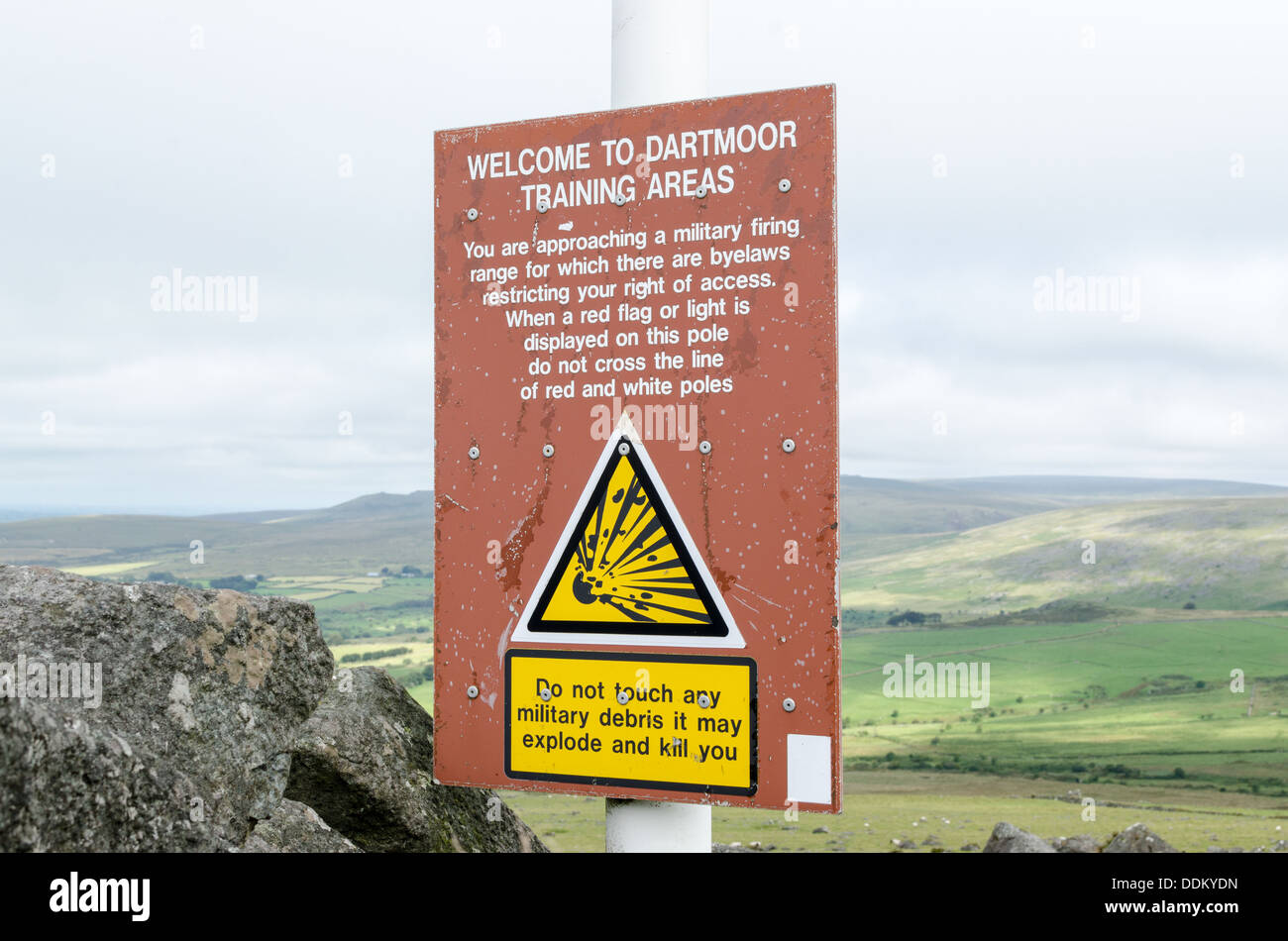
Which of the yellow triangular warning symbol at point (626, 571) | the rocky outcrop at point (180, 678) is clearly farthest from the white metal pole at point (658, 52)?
the rocky outcrop at point (180, 678)

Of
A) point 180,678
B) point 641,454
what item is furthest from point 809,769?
point 180,678

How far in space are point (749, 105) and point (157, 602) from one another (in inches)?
148

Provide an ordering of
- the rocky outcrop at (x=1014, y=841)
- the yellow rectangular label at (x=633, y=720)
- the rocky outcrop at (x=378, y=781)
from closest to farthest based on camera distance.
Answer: the yellow rectangular label at (x=633, y=720) < the rocky outcrop at (x=378, y=781) < the rocky outcrop at (x=1014, y=841)

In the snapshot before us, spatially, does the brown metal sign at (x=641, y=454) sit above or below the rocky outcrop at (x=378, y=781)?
above

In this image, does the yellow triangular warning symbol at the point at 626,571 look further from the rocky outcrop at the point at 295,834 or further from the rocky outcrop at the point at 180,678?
the rocky outcrop at the point at 180,678

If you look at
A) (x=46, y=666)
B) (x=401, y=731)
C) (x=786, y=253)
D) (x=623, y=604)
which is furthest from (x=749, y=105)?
(x=46, y=666)

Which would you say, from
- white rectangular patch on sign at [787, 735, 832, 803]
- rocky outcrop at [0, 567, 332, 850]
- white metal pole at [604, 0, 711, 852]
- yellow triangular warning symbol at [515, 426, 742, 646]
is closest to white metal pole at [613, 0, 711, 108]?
white metal pole at [604, 0, 711, 852]

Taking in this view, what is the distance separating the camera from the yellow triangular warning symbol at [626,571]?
14.2 ft

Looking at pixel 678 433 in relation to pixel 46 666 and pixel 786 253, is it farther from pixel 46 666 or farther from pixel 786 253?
pixel 46 666

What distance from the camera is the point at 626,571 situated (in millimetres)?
4441

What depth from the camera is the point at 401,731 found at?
5.76 metres

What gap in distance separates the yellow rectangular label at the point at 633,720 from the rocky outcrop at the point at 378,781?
1098 mm

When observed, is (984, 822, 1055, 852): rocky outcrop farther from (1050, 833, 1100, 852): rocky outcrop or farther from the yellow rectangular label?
the yellow rectangular label

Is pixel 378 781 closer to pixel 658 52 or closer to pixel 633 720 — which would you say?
pixel 633 720
